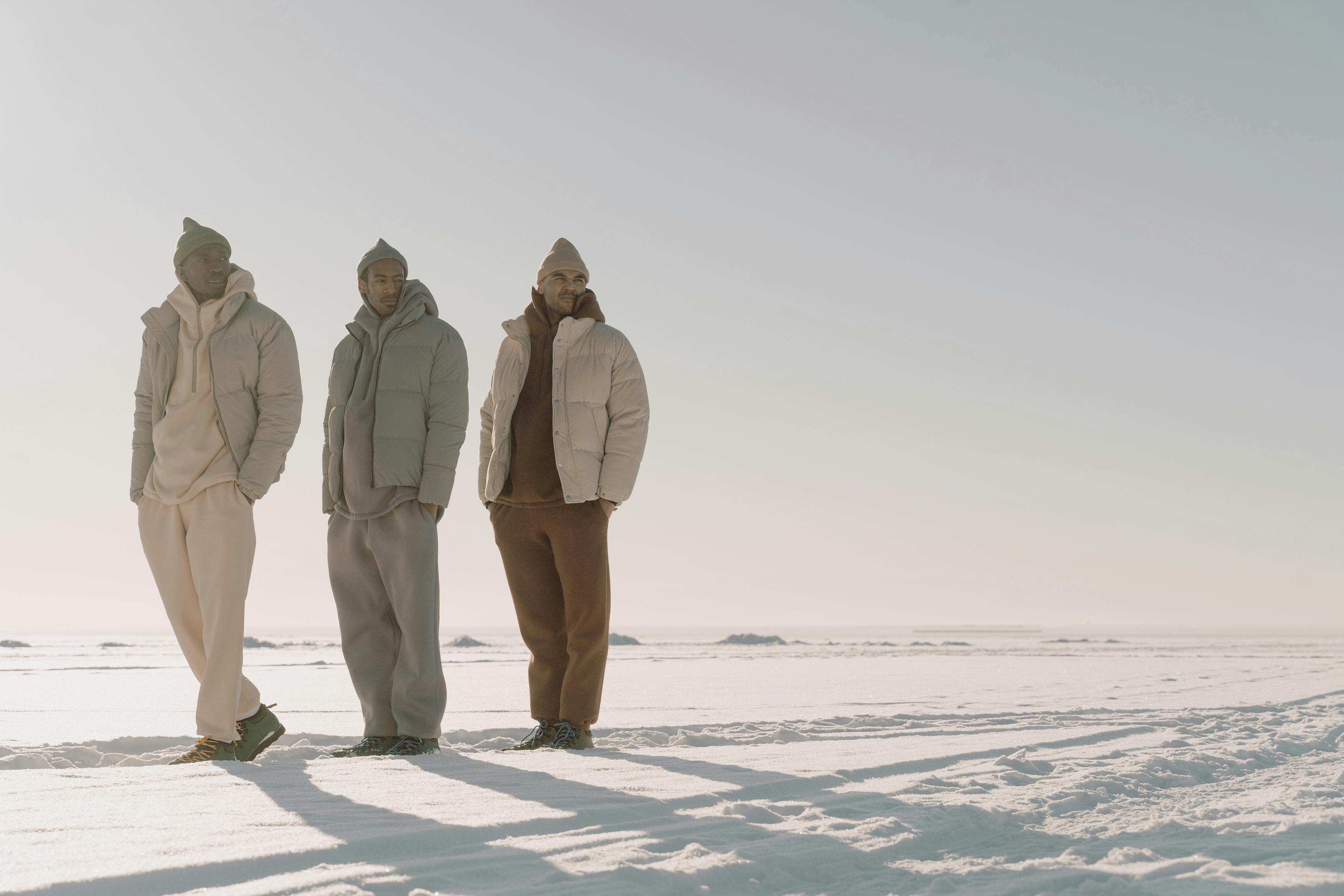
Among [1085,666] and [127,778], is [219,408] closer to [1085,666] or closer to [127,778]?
[127,778]

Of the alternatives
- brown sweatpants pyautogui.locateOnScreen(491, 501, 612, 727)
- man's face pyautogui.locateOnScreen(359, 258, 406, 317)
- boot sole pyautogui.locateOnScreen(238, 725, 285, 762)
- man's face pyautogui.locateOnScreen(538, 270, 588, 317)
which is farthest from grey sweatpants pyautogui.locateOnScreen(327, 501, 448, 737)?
man's face pyautogui.locateOnScreen(538, 270, 588, 317)

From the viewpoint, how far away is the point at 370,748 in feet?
13.4

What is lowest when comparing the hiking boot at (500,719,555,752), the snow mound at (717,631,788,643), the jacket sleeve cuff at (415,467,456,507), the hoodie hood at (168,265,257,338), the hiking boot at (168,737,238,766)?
the snow mound at (717,631,788,643)

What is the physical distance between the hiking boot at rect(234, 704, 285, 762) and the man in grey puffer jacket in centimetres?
27

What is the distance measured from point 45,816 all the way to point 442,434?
207 centimetres

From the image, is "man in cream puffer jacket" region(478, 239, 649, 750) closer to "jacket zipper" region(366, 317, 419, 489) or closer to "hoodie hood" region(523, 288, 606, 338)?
"hoodie hood" region(523, 288, 606, 338)

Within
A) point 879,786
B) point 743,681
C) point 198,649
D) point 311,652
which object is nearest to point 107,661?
point 311,652

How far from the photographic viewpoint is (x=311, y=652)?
670 inches

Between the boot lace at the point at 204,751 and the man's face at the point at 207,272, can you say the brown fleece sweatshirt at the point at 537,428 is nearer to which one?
the man's face at the point at 207,272

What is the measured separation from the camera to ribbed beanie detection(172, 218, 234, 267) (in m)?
4.12

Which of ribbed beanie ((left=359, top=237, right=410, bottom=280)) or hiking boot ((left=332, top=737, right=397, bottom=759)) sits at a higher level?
ribbed beanie ((left=359, top=237, right=410, bottom=280))

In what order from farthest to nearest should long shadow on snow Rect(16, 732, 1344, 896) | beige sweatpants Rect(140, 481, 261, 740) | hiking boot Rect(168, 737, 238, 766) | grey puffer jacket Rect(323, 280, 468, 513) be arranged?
grey puffer jacket Rect(323, 280, 468, 513)
beige sweatpants Rect(140, 481, 261, 740)
hiking boot Rect(168, 737, 238, 766)
long shadow on snow Rect(16, 732, 1344, 896)

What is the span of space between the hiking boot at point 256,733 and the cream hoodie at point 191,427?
2.81ft

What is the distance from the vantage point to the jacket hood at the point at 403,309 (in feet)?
14.5
